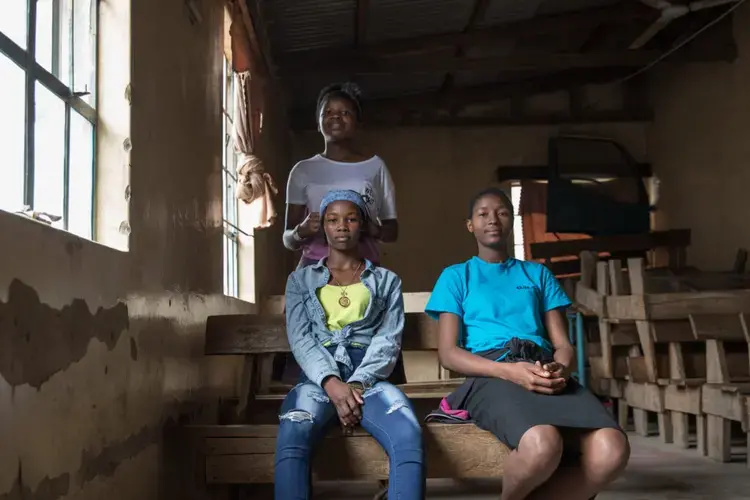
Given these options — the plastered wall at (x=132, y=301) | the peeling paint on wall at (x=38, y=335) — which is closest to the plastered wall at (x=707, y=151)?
the plastered wall at (x=132, y=301)

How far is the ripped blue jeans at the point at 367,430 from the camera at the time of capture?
221cm

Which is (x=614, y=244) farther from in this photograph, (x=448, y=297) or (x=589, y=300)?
(x=448, y=297)

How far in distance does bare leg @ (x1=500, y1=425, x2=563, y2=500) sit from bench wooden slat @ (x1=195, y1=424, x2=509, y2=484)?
14 cm

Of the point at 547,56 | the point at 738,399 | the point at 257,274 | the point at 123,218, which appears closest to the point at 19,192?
the point at 123,218

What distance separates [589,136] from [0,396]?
29.8ft

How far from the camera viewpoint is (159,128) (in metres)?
2.81

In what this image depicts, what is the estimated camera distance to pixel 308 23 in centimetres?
677

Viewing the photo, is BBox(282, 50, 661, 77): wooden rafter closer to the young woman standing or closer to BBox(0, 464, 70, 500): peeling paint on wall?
the young woman standing

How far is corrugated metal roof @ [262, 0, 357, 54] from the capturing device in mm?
6312

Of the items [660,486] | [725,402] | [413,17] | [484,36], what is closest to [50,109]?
[660,486]

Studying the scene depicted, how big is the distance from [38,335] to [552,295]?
1591 mm

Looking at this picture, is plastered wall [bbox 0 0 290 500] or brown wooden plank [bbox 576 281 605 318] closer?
plastered wall [bbox 0 0 290 500]

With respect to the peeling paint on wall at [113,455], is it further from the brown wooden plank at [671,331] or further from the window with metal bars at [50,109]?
the brown wooden plank at [671,331]

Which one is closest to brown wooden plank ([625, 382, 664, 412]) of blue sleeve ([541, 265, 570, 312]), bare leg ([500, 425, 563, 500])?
blue sleeve ([541, 265, 570, 312])
